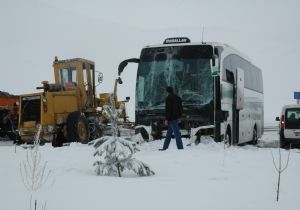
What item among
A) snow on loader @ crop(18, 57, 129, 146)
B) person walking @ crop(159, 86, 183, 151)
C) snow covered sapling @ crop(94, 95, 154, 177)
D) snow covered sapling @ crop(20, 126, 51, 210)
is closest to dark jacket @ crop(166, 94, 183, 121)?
person walking @ crop(159, 86, 183, 151)

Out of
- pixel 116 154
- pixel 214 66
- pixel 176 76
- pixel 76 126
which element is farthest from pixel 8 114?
pixel 116 154

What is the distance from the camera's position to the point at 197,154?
37.9 ft

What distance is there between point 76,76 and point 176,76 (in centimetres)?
492

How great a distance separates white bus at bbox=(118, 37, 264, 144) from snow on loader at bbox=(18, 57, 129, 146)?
1.67 metres

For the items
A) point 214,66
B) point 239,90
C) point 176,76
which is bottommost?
point 239,90

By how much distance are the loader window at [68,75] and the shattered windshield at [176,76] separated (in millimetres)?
3885

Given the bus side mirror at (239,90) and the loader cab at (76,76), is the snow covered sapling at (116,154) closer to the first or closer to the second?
the bus side mirror at (239,90)

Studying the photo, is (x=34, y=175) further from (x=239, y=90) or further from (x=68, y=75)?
(x=68, y=75)

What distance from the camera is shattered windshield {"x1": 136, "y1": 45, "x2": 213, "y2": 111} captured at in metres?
14.7

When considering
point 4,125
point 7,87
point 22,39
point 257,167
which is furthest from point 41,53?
point 257,167

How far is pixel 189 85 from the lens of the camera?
48.8 feet

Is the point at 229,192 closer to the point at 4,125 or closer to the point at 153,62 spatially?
the point at 153,62

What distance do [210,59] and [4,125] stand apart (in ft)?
38.6

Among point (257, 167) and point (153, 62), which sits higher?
point (153, 62)
